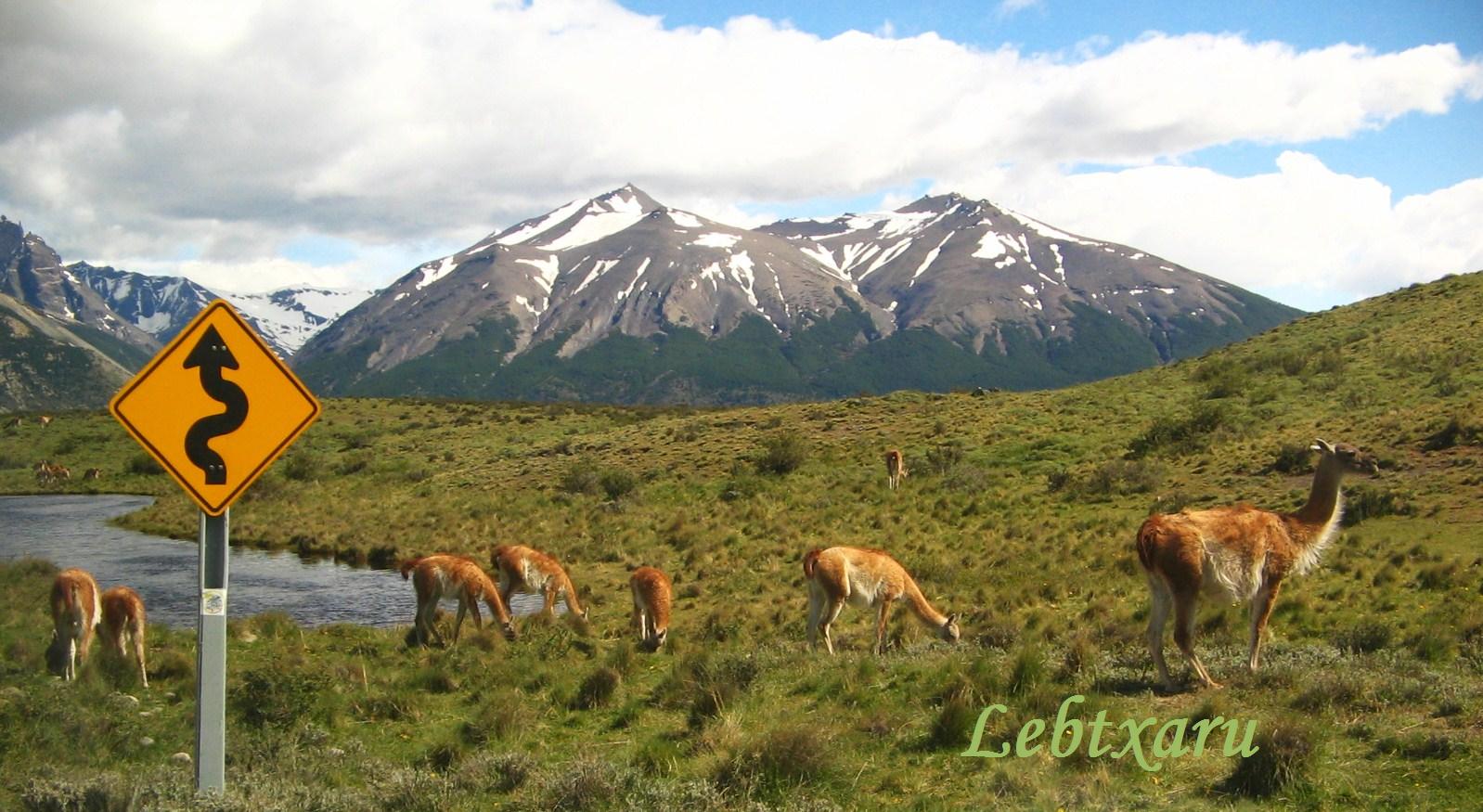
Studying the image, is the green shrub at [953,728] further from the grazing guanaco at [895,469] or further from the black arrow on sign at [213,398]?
the grazing guanaco at [895,469]

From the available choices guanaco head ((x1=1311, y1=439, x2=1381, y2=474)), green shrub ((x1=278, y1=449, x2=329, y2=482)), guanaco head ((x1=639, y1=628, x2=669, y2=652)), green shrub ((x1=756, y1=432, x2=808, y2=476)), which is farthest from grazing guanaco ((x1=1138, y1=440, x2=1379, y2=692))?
green shrub ((x1=278, y1=449, x2=329, y2=482))

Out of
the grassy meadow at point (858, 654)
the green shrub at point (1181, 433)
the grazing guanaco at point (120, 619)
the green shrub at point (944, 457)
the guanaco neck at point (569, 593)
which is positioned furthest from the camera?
the green shrub at point (944, 457)

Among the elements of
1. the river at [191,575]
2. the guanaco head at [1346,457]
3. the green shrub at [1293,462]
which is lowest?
the river at [191,575]

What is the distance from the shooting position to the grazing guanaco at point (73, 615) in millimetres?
12133

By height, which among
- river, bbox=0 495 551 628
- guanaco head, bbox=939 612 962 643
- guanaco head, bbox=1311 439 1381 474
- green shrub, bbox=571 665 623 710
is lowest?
river, bbox=0 495 551 628

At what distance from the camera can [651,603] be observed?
15.7 meters

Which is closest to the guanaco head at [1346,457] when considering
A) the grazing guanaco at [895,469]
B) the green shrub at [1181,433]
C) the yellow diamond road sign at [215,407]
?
the yellow diamond road sign at [215,407]

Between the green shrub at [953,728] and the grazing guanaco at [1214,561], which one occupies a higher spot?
the grazing guanaco at [1214,561]

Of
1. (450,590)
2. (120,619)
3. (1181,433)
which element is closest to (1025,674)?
(450,590)

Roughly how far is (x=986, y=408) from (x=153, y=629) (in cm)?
3851

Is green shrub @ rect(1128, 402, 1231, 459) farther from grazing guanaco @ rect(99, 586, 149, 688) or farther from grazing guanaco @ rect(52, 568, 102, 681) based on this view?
grazing guanaco @ rect(52, 568, 102, 681)

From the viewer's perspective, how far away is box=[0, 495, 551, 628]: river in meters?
21.2

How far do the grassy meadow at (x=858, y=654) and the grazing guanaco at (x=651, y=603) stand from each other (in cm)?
36

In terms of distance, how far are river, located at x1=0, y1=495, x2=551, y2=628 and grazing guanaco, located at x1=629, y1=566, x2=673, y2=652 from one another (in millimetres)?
6142
